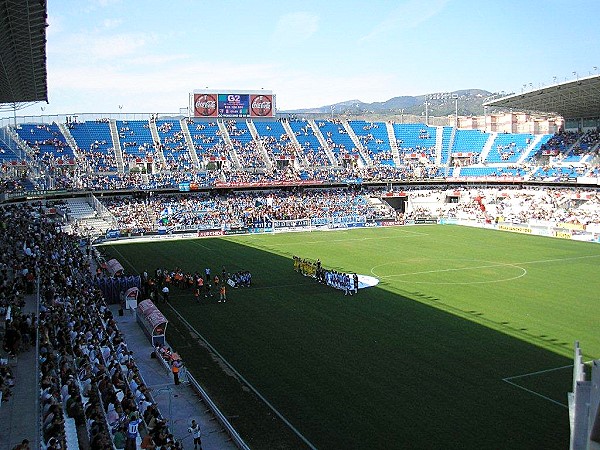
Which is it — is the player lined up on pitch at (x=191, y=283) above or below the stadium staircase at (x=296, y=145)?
below

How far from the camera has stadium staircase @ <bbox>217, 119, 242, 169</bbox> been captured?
221 ft

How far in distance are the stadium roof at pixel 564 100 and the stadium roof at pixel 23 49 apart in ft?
137

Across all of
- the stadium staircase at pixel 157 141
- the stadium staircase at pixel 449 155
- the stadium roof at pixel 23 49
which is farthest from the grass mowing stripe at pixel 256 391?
the stadium staircase at pixel 449 155

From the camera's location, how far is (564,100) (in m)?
59.8

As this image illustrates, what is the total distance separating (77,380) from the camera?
548 inches

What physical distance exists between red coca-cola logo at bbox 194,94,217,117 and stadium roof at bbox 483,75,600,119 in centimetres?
3080

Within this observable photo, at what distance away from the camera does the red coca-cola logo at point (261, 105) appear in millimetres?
73875

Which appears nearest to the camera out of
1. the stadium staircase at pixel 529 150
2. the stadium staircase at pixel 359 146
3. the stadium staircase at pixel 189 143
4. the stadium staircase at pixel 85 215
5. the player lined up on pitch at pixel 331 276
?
the player lined up on pitch at pixel 331 276

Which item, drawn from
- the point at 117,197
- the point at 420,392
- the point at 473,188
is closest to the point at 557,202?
the point at 473,188

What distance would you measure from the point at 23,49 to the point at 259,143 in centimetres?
4486

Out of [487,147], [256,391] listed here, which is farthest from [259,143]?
[256,391]

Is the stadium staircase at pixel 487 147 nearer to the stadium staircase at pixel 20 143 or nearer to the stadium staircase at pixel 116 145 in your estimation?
the stadium staircase at pixel 116 145

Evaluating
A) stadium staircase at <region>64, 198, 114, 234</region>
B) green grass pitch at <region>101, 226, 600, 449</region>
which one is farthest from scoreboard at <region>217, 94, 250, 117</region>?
green grass pitch at <region>101, 226, 600, 449</region>

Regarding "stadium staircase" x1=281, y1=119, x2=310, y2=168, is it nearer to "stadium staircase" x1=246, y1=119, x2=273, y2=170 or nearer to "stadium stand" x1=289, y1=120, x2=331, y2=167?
"stadium stand" x1=289, y1=120, x2=331, y2=167
